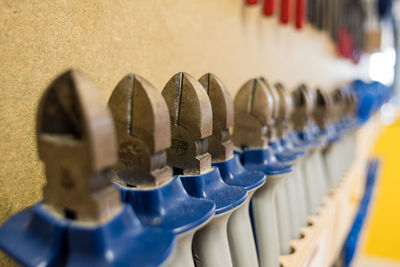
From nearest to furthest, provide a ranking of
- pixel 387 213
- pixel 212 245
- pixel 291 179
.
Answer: pixel 212 245 → pixel 291 179 → pixel 387 213

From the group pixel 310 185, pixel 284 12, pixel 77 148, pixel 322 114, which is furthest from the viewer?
pixel 284 12

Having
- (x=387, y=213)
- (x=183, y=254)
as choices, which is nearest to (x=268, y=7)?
(x=183, y=254)

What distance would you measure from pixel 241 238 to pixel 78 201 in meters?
0.22

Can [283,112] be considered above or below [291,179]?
above

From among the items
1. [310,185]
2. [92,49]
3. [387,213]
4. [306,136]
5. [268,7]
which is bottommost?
[387,213]

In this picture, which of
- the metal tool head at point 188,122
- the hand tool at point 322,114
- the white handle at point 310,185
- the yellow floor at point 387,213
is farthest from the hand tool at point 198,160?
the yellow floor at point 387,213

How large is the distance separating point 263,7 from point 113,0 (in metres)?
0.52

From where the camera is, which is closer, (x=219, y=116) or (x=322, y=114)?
(x=219, y=116)

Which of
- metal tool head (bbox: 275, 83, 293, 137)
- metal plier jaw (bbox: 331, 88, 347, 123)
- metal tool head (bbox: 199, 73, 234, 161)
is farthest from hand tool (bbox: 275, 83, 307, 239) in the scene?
metal plier jaw (bbox: 331, 88, 347, 123)

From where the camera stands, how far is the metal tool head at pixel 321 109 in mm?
833

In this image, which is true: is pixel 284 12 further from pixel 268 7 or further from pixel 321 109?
pixel 321 109

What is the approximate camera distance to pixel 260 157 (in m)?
0.48

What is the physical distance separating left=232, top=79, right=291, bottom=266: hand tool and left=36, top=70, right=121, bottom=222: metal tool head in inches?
10.6

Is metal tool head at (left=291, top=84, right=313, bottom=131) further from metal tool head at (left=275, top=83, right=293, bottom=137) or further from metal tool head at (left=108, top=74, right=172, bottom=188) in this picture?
metal tool head at (left=108, top=74, right=172, bottom=188)
